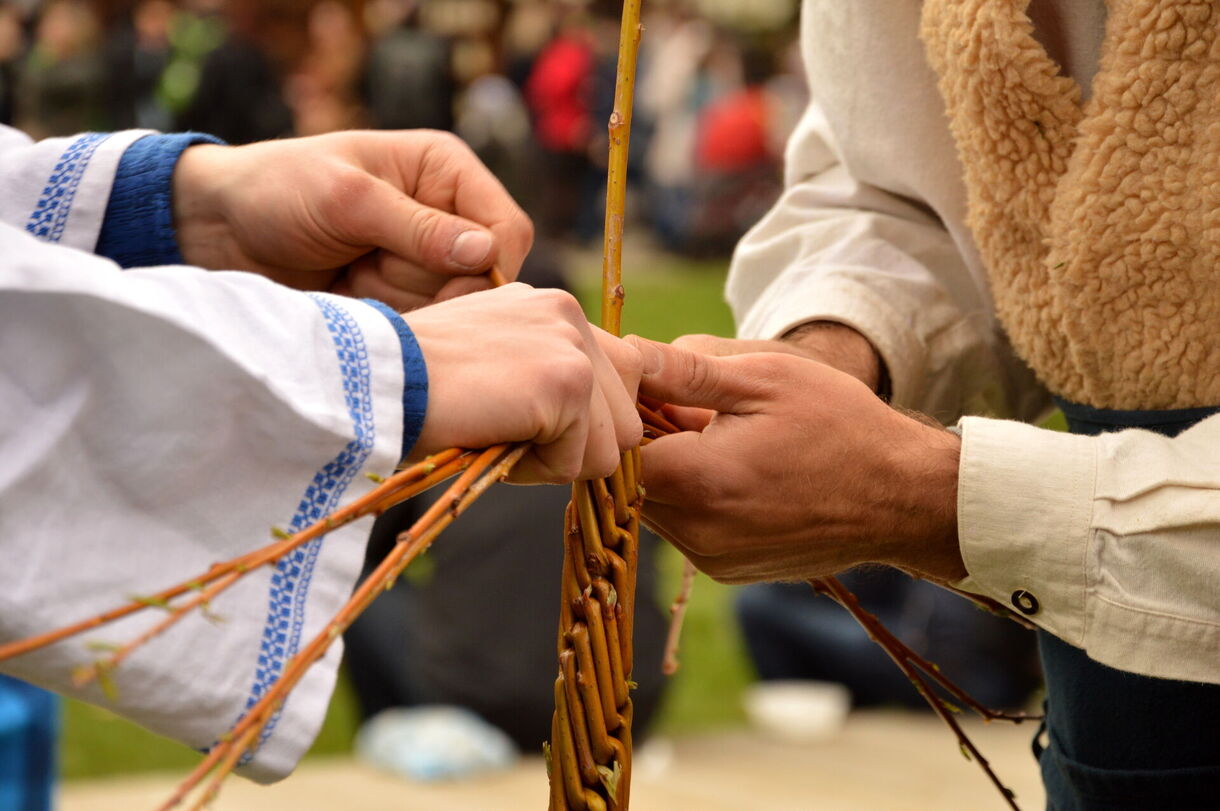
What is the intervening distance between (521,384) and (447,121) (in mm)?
10413

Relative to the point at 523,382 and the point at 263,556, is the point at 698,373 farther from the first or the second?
the point at 263,556

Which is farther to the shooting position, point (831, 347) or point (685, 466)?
point (831, 347)

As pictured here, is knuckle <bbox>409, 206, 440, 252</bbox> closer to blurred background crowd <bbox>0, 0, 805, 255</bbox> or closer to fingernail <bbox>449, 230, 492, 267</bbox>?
fingernail <bbox>449, 230, 492, 267</bbox>

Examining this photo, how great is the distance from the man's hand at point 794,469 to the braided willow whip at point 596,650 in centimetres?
11

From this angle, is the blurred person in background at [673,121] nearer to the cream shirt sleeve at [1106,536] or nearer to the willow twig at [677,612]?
the willow twig at [677,612]

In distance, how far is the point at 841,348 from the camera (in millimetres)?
1370

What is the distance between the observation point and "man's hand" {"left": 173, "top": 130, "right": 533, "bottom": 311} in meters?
1.22

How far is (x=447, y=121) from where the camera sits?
1098 centimetres

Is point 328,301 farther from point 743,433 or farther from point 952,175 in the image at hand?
point 952,175

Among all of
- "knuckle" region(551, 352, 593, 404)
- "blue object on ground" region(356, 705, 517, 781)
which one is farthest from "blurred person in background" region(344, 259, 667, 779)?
"knuckle" region(551, 352, 593, 404)

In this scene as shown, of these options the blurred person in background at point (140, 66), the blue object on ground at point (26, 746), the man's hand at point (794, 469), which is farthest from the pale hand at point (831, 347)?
the blurred person in background at point (140, 66)

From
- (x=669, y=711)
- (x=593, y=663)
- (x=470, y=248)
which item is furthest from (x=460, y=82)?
(x=593, y=663)

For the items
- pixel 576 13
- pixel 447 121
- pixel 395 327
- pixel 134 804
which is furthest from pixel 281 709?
pixel 576 13

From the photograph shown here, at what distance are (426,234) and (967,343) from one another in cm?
59
